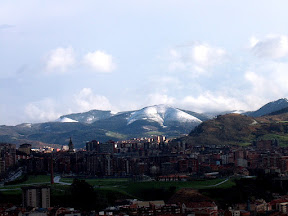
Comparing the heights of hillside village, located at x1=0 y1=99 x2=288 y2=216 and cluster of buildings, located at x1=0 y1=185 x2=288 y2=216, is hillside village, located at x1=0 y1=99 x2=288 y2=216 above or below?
above

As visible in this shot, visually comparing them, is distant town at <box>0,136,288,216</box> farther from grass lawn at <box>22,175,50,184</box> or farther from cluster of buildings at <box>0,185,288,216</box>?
grass lawn at <box>22,175,50,184</box>

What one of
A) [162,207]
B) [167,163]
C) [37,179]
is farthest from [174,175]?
[162,207]

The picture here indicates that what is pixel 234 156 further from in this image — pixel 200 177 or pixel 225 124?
pixel 225 124

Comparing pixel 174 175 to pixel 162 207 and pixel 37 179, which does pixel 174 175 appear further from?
pixel 162 207

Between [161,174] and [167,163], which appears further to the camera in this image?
[167,163]

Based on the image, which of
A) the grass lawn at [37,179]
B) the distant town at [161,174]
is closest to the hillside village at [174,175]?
the distant town at [161,174]

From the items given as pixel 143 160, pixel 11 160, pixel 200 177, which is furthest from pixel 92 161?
pixel 200 177

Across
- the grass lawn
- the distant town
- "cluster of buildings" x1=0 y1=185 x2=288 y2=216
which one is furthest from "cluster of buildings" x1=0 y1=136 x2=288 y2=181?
"cluster of buildings" x1=0 y1=185 x2=288 y2=216

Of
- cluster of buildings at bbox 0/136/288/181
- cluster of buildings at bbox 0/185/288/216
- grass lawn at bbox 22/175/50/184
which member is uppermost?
cluster of buildings at bbox 0/136/288/181
